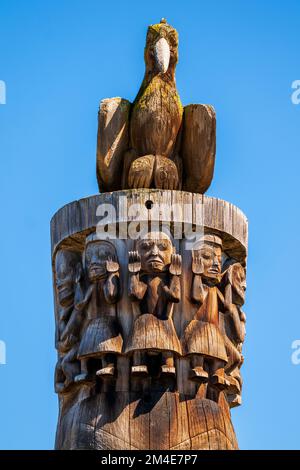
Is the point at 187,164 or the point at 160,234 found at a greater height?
the point at 187,164

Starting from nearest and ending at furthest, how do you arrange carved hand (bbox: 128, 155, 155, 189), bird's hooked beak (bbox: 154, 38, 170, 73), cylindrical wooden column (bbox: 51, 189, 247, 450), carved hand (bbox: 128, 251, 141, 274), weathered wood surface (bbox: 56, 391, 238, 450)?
weathered wood surface (bbox: 56, 391, 238, 450) → cylindrical wooden column (bbox: 51, 189, 247, 450) → carved hand (bbox: 128, 251, 141, 274) → carved hand (bbox: 128, 155, 155, 189) → bird's hooked beak (bbox: 154, 38, 170, 73)

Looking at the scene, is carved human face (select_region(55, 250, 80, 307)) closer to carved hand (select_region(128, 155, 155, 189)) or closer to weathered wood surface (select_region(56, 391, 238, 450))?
carved hand (select_region(128, 155, 155, 189))

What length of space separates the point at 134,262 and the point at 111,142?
1428 mm

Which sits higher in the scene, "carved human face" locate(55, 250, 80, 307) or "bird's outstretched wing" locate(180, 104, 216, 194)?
"bird's outstretched wing" locate(180, 104, 216, 194)

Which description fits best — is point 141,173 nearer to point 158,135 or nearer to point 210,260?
point 158,135

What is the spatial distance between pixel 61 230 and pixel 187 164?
127cm

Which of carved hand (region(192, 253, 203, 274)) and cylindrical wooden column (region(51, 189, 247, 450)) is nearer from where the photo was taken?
cylindrical wooden column (region(51, 189, 247, 450))

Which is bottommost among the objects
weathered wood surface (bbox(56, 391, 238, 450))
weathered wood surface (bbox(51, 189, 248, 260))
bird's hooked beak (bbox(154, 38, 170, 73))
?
weathered wood surface (bbox(56, 391, 238, 450))

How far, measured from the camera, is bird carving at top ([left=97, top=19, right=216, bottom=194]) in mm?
15406

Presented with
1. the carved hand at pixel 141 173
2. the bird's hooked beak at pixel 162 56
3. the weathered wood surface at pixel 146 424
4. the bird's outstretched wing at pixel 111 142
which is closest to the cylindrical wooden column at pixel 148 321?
the weathered wood surface at pixel 146 424

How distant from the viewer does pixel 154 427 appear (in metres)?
14.0

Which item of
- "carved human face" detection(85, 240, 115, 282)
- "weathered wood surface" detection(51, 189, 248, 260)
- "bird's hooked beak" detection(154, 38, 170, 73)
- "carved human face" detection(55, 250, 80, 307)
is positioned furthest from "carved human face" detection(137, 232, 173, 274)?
"bird's hooked beak" detection(154, 38, 170, 73)
